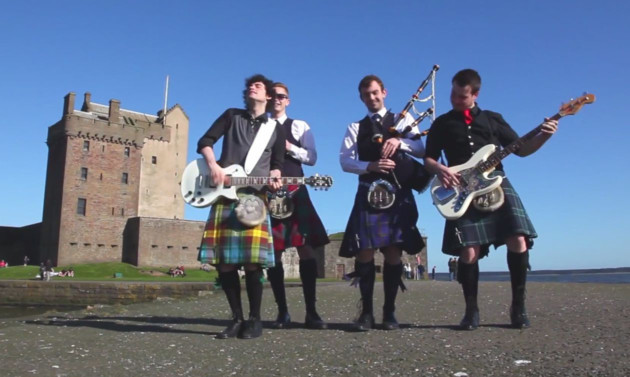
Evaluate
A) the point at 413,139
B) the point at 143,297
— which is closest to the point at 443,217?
the point at 413,139

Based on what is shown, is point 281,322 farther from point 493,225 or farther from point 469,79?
point 469,79

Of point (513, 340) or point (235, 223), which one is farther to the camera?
point (235, 223)

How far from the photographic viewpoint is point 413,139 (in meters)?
5.26

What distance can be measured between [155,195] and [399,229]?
64204 millimetres

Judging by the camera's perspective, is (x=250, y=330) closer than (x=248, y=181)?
Yes

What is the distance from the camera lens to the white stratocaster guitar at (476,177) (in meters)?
4.57

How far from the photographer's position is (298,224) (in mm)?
5551

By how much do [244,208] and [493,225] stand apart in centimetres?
229

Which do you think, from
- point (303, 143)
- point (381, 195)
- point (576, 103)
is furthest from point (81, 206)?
point (576, 103)

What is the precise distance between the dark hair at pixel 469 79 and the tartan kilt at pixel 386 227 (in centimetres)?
118

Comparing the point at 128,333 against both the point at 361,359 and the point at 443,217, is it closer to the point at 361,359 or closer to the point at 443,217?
the point at 361,359

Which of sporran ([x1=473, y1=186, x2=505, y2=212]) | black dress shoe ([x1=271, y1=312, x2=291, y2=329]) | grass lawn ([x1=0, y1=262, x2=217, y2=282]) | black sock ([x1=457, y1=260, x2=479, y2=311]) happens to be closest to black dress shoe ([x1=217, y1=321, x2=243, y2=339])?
black dress shoe ([x1=271, y1=312, x2=291, y2=329])

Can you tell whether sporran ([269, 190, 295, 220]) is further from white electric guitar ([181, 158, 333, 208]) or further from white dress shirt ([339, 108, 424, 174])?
white dress shirt ([339, 108, 424, 174])

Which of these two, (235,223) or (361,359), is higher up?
(235,223)
